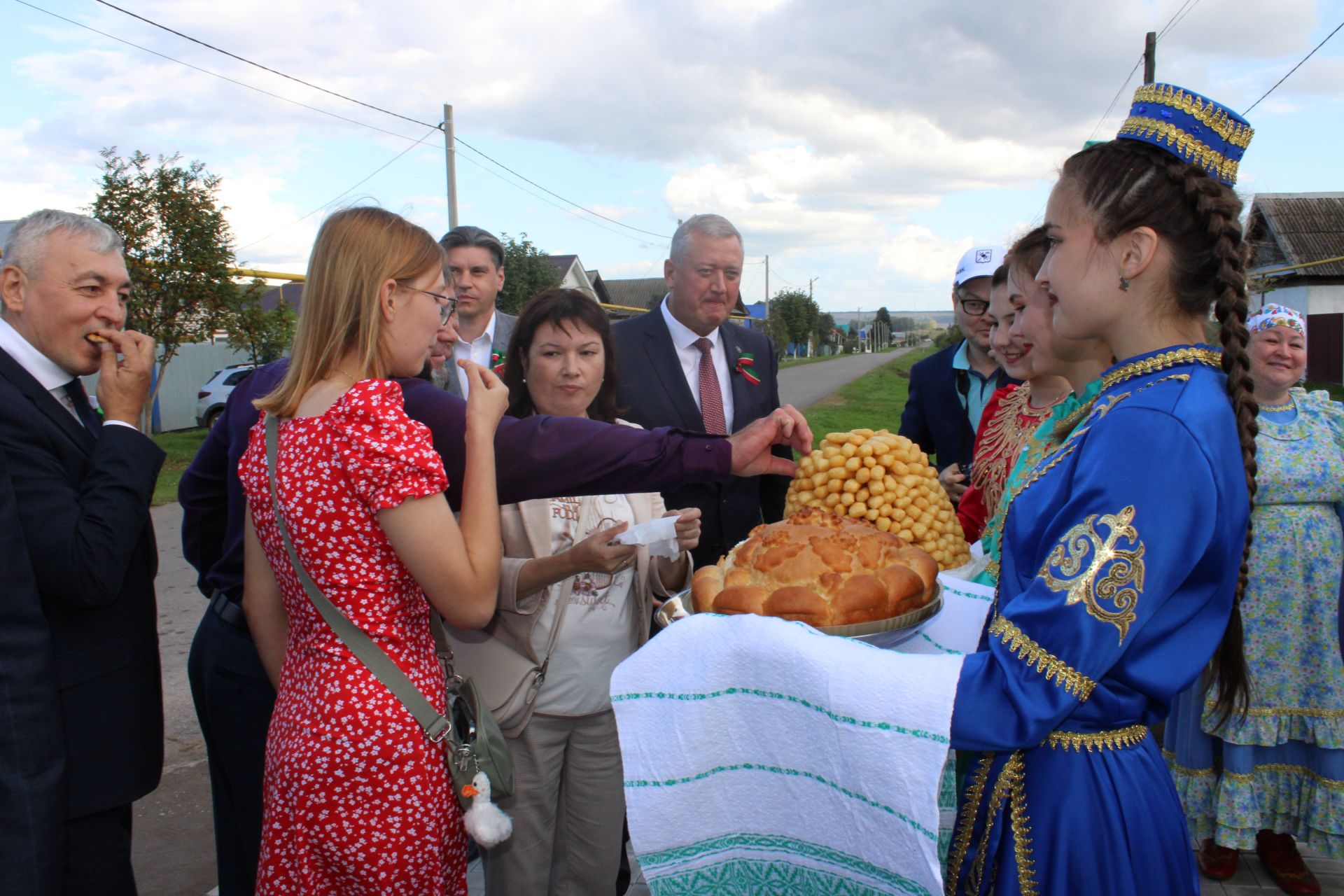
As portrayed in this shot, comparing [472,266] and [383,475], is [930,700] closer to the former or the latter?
[383,475]

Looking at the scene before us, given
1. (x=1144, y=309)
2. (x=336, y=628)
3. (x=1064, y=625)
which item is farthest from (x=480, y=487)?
(x=1144, y=309)

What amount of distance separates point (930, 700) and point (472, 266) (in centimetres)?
418

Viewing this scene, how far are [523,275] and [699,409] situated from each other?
3459cm

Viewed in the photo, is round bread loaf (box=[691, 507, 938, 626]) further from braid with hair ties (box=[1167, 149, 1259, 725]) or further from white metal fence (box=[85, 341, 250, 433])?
white metal fence (box=[85, 341, 250, 433])

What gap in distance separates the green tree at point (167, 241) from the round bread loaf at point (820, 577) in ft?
62.3

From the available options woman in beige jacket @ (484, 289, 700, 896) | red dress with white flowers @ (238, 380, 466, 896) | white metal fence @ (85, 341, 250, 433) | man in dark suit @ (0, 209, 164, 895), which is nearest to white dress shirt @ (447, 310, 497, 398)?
woman in beige jacket @ (484, 289, 700, 896)

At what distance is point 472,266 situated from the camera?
5000 millimetres

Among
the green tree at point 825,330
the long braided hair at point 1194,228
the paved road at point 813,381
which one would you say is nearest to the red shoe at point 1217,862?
the long braided hair at point 1194,228

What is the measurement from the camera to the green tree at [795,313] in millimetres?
87375

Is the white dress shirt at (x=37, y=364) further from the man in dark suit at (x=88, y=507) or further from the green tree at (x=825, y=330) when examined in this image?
the green tree at (x=825, y=330)

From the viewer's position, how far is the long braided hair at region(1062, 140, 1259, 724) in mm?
1598

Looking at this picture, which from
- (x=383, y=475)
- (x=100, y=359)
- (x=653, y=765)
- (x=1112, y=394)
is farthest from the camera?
(x=100, y=359)

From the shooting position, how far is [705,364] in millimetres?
4766

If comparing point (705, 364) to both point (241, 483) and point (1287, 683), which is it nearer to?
point (241, 483)
